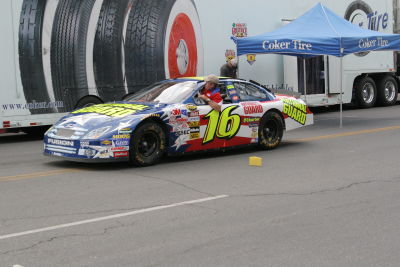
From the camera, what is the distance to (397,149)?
11.3 m

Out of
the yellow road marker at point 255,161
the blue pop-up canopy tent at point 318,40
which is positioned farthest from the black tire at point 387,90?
the yellow road marker at point 255,161

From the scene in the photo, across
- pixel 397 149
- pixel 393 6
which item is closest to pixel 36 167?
pixel 397 149

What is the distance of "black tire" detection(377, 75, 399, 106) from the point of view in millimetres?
22344

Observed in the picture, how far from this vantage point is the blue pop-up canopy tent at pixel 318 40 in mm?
15414

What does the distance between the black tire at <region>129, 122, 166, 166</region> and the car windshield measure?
0.76 m

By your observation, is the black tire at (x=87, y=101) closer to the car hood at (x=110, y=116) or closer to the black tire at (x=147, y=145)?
the car hood at (x=110, y=116)

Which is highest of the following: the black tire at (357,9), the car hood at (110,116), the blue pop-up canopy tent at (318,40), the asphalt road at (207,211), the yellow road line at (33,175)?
the black tire at (357,9)

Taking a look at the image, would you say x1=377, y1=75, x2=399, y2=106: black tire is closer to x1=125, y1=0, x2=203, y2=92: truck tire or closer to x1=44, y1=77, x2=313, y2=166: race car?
x1=125, y1=0, x2=203, y2=92: truck tire

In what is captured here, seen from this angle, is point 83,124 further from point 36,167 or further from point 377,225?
point 377,225

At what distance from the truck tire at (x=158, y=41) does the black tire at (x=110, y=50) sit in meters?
0.20

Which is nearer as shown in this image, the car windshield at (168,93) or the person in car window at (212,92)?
the car windshield at (168,93)

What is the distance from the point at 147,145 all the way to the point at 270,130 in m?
2.98

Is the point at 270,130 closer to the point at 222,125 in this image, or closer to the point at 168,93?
the point at 222,125

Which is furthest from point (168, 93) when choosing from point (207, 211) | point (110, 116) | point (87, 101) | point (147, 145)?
point (87, 101)
